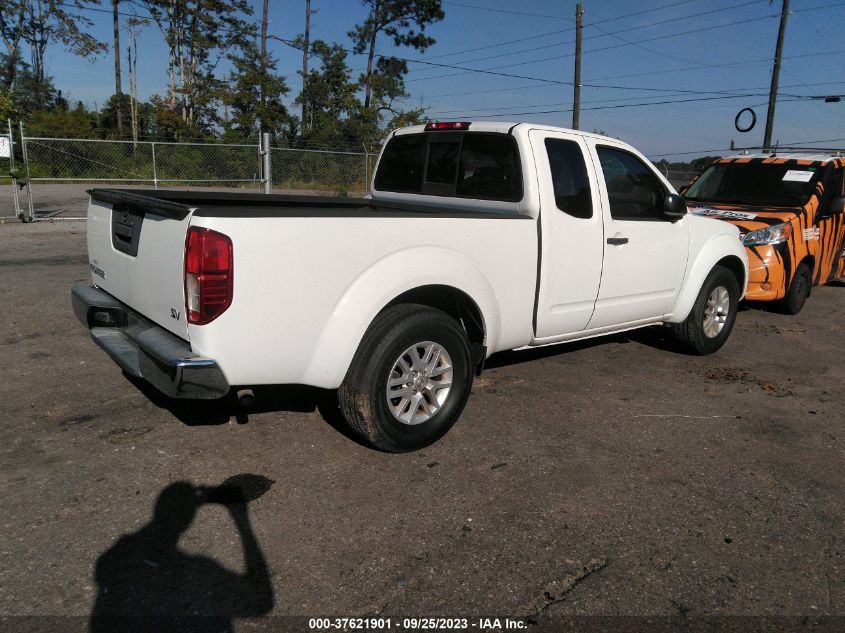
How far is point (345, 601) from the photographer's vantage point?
2.49 metres

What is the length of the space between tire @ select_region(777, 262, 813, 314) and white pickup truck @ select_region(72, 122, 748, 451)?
2.63 metres

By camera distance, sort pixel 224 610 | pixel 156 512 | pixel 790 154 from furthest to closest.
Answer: pixel 790 154 → pixel 156 512 → pixel 224 610

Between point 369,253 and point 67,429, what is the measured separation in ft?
6.98

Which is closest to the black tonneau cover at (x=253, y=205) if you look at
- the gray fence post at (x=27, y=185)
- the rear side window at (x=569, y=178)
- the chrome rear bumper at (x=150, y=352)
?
the rear side window at (x=569, y=178)

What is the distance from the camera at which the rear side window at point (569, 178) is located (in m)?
4.39

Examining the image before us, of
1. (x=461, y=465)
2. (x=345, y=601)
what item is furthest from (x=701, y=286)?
(x=345, y=601)

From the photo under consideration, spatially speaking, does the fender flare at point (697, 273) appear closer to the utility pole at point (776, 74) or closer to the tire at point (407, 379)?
the tire at point (407, 379)

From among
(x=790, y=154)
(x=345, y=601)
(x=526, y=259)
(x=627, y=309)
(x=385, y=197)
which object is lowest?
(x=345, y=601)

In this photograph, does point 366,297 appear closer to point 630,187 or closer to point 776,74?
point 630,187

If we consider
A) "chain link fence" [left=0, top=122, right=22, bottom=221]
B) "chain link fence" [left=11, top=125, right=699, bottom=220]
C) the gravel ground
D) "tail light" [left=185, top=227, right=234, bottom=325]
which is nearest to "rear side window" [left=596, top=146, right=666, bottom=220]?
the gravel ground

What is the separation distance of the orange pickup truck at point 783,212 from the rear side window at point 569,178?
357cm

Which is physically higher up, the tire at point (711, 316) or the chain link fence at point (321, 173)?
the chain link fence at point (321, 173)

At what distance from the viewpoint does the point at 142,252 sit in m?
3.41

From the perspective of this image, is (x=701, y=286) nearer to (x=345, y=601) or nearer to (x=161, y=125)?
(x=345, y=601)
